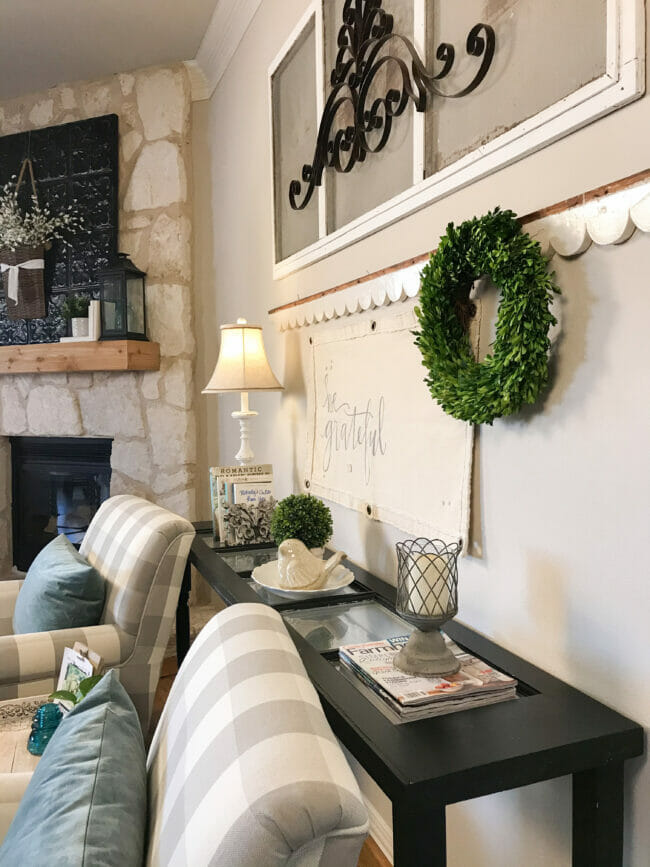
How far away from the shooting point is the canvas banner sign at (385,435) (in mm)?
1437

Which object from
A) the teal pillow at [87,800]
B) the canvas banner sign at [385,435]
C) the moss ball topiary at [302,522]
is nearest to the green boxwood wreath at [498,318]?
the canvas banner sign at [385,435]

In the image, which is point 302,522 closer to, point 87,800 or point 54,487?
point 87,800

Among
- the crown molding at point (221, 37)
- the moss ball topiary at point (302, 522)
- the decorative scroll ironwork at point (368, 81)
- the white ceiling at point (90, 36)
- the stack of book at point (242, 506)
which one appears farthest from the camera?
the white ceiling at point (90, 36)

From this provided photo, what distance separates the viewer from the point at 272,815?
0.60 m

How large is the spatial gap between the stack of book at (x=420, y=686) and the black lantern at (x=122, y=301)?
95.3 inches

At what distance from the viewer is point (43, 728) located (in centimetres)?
152

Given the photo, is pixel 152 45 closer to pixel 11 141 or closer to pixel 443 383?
pixel 11 141

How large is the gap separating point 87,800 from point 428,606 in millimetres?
532

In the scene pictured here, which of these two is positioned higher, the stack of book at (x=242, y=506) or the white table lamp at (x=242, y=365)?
the white table lamp at (x=242, y=365)

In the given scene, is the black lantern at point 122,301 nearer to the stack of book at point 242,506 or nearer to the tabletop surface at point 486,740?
the stack of book at point 242,506

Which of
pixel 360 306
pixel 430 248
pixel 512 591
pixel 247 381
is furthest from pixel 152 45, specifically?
pixel 512 591

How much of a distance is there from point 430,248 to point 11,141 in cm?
295

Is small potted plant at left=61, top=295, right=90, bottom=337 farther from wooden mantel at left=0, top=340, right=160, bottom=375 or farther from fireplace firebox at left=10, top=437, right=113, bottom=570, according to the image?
fireplace firebox at left=10, top=437, right=113, bottom=570

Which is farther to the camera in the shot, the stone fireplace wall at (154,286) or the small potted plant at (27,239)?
the small potted plant at (27,239)
